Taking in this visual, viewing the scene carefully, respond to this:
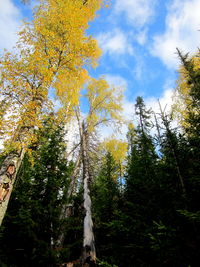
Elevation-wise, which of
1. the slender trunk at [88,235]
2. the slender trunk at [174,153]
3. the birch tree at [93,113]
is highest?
the birch tree at [93,113]

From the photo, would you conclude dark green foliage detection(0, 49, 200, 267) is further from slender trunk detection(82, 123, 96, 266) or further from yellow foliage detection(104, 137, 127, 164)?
yellow foliage detection(104, 137, 127, 164)

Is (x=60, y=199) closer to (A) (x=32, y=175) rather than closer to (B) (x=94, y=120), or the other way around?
(A) (x=32, y=175)

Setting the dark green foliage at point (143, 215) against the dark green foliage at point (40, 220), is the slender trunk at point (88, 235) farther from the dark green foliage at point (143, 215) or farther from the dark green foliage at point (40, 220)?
the dark green foliage at point (40, 220)

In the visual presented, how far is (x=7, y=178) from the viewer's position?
386 cm

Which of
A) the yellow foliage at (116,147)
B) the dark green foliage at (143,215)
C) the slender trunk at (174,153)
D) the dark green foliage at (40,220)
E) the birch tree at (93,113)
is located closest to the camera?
the dark green foliage at (143,215)

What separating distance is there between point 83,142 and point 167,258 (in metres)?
6.26

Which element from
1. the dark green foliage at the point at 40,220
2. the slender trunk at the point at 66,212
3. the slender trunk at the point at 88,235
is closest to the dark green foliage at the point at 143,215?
the dark green foliage at the point at 40,220

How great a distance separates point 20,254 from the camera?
17.2ft

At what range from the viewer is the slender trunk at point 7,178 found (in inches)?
145

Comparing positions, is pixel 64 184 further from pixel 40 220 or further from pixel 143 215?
pixel 143 215

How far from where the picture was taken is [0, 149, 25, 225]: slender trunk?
369 centimetres

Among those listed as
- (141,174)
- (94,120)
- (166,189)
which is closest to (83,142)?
(94,120)

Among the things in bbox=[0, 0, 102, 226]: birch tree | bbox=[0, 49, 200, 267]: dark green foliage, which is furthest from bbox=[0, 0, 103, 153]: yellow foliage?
bbox=[0, 49, 200, 267]: dark green foliage

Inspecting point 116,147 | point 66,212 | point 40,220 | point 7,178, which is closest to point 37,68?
point 7,178
